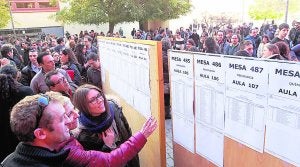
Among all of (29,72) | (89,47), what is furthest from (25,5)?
(29,72)

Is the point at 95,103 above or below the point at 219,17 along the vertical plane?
below

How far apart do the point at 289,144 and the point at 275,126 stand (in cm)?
14

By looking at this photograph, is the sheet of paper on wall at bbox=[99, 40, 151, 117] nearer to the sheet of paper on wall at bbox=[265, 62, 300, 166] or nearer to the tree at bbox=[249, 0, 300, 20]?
the sheet of paper on wall at bbox=[265, 62, 300, 166]

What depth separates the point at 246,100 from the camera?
2.26 meters

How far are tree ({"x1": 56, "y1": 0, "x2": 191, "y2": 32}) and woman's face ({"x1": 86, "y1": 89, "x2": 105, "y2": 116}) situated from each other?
A: 20795mm

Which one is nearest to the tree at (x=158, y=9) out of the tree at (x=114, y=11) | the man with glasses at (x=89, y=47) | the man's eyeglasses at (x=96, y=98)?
the tree at (x=114, y=11)

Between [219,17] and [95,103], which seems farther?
[219,17]

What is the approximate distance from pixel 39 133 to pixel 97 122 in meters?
0.93

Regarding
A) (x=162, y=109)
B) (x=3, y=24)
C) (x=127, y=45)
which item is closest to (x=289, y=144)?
(x=162, y=109)

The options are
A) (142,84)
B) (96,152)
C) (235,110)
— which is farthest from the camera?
(142,84)

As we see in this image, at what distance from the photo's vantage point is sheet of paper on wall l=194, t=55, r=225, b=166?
2510 mm

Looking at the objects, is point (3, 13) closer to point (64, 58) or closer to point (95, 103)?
point (64, 58)

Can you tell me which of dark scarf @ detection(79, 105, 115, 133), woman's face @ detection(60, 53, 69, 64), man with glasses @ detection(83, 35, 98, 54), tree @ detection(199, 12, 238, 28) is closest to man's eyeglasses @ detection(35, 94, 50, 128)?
dark scarf @ detection(79, 105, 115, 133)

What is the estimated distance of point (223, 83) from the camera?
245 cm
